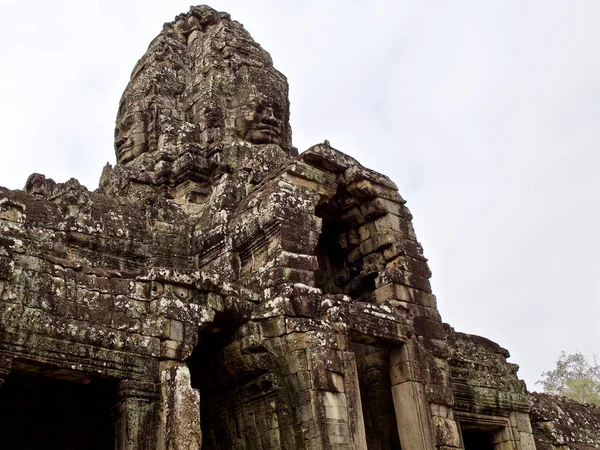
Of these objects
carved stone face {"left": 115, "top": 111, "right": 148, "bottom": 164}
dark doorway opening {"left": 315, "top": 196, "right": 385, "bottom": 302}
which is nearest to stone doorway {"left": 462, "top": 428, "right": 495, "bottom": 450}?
dark doorway opening {"left": 315, "top": 196, "right": 385, "bottom": 302}

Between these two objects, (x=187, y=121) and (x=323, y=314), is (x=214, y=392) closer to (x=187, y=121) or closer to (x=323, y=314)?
(x=323, y=314)

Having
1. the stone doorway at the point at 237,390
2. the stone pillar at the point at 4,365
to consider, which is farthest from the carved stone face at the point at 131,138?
the stone pillar at the point at 4,365

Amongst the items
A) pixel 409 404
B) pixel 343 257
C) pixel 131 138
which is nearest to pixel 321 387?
pixel 409 404

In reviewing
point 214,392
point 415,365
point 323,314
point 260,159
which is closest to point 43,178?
point 260,159

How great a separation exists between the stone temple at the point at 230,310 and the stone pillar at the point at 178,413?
18 millimetres

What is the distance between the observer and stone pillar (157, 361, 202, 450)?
7484 mm

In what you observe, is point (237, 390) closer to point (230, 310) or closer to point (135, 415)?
point (230, 310)

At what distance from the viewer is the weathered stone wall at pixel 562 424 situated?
14.1 metres

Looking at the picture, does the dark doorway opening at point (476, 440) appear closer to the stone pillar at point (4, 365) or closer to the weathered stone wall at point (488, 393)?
the weathered stone wall at point (488, 393)

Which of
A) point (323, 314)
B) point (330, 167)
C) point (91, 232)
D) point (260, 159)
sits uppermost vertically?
point (260, 159)

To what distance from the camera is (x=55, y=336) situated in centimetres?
739

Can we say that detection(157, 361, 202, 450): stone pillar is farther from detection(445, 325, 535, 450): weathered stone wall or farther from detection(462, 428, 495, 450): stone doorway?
detection(462, 428, 495, 450): stone doorway

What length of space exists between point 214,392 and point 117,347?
2650 millimetres

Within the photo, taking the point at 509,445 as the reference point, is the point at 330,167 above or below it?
above
